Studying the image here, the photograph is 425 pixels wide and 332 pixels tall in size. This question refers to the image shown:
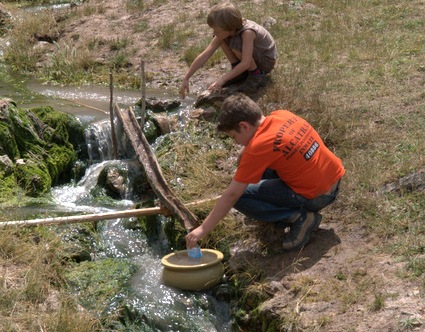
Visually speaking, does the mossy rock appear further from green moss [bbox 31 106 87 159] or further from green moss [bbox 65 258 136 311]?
green moss [bbox 65 258 136 311]

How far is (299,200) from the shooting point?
589cm

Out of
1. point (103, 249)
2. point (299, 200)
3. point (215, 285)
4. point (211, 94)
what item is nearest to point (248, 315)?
point (215, 285)

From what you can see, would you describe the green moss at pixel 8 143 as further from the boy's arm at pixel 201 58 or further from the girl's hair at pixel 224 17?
the girl's hair at pixel 224 17

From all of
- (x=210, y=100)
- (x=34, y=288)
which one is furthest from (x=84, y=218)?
(x=210, y=100)

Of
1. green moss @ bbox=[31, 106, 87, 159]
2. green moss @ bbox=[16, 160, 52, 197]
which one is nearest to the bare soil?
green moss @ bbox=[16, 160, 52, 197]

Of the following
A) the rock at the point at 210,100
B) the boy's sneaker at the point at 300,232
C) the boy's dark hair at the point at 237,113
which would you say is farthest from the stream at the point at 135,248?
the boy's dark hair at the point at 237,113

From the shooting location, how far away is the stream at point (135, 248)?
18.9 ft

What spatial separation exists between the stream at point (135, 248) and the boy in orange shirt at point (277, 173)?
49 centimetres

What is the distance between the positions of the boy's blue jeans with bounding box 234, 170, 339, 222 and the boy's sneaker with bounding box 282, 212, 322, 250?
0.19 ft

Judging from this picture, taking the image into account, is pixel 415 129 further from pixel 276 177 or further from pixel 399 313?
pixel 399 313

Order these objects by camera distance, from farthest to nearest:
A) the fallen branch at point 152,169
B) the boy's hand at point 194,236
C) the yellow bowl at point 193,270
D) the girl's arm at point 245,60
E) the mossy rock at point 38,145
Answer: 1. the girl's arm at point 245,60
2. the mossy rock at point 38,145
3. the fallen branch at point 152,169
4. the yellow bowl at point 193,270
5. the boy's hand at point 194,236

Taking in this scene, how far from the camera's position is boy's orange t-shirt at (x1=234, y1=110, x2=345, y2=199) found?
5.58 m

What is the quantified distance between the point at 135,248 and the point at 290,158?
5.73ft

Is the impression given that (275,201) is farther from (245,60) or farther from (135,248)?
(245,60)
